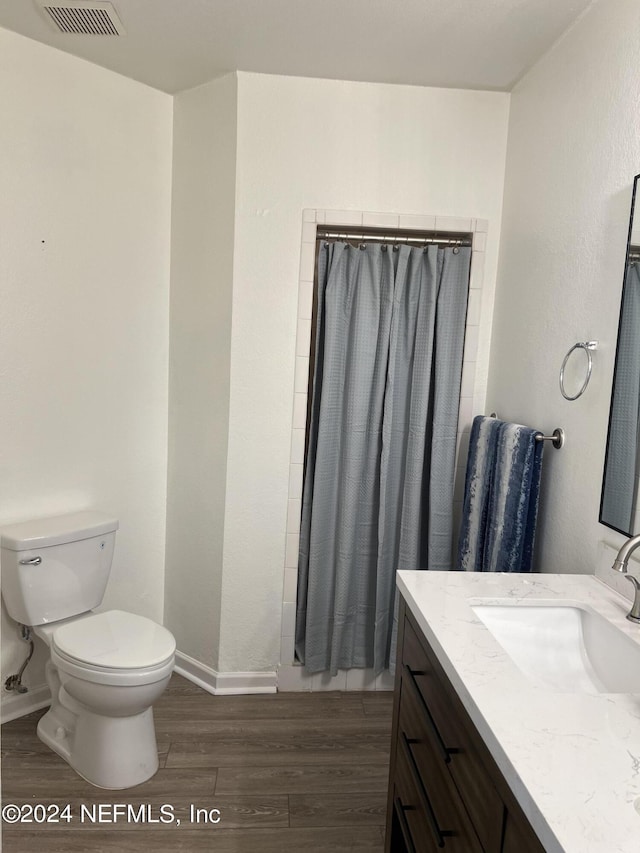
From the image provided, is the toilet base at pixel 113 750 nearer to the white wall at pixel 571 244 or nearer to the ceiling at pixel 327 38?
the white wall at pixel 571 244

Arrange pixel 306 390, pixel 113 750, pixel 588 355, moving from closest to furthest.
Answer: pixel 588 355
pixel 113 750
pixel 306 390

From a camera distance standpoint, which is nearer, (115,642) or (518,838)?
(518,838)

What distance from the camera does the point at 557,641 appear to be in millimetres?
1484

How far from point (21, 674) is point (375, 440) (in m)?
1.62

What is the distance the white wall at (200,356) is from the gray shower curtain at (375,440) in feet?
1.22

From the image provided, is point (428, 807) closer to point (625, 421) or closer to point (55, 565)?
point (625, 421)

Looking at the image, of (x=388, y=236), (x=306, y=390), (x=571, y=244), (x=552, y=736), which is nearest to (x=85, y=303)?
(x=306, y=390)

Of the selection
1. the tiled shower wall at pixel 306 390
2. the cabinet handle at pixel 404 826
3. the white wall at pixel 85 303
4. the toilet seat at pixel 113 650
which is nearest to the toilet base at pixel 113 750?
the toilet seat at pixel 113 650

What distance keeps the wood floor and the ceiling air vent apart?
2454 millimetres

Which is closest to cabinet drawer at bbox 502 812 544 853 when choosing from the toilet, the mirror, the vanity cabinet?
the vanity cabinet

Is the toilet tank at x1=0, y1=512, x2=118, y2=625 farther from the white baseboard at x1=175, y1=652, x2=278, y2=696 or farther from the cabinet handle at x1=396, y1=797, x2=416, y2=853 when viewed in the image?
the cabinet handle at x1=396, y1=797, x2=416, y2=853

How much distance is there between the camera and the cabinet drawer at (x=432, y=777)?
1.14 metres

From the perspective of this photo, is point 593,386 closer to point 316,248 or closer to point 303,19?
point 316,248

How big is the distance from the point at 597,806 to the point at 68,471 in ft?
7.29
